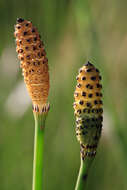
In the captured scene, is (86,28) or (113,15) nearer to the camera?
(86,28)

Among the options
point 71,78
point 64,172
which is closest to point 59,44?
point 71,78

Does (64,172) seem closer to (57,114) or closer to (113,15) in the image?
(57,114)

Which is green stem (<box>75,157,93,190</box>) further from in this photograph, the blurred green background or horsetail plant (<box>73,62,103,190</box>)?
the blurred green background

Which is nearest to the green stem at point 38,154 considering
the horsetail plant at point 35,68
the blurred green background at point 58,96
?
the horsetail plant at point 35,68

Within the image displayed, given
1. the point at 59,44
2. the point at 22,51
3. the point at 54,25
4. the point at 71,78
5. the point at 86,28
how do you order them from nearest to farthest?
1. the point at 22,51
2. the point at 86,28
3. the point at 54,25
4. the point at 71,78
5. the point at 59,44

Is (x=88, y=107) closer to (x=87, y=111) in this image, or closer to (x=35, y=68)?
(x=87, y=111)

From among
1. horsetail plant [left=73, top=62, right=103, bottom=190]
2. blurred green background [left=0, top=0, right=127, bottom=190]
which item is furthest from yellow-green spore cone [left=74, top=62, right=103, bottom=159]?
blurred green background [left=0, top=0, right=127, bottom=190]

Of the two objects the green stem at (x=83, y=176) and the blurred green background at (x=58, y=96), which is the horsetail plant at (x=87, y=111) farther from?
the blurred green background at (x=58, y=96)

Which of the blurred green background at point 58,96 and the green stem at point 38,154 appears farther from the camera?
the blurred green background at point 58,96
